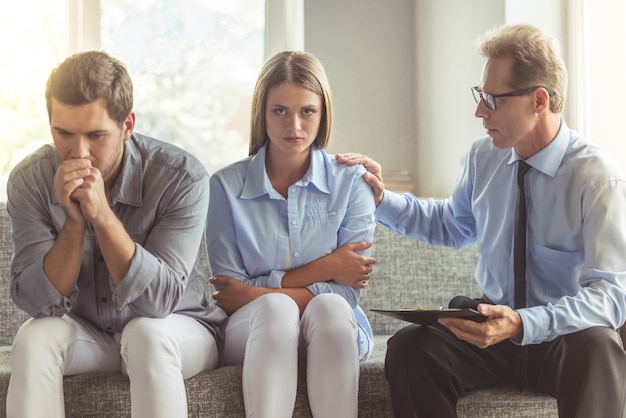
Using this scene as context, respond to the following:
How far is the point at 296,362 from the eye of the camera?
1.87 m

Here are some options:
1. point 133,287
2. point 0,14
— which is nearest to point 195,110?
point 0,14

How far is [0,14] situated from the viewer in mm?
3361

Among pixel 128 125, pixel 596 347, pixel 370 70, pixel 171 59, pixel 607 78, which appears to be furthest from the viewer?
pixel 370 70

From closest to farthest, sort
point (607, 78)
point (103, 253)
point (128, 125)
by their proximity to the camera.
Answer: point (103, 253) → point (128, 125) → point (607, 78)

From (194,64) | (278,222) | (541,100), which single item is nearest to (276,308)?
(278,222)

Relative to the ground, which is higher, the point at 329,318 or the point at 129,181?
the point at 129,181

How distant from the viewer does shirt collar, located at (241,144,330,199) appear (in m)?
2.21

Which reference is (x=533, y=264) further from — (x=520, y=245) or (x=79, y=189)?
(x=79, y=189)

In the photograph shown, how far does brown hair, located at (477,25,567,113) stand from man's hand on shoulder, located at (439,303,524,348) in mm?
573

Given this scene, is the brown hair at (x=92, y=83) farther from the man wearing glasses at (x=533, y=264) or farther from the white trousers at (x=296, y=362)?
the man wearing glasses at (x=533, y=264)

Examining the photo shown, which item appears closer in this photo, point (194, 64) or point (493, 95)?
point (493, 95)

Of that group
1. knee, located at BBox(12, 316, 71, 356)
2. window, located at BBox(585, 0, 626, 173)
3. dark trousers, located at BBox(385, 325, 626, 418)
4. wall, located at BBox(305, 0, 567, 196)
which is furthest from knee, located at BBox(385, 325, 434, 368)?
wall, located at BBox(305, 0, 567, 196)

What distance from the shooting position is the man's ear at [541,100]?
2.01 metres

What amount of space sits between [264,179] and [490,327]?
2.51 feet
